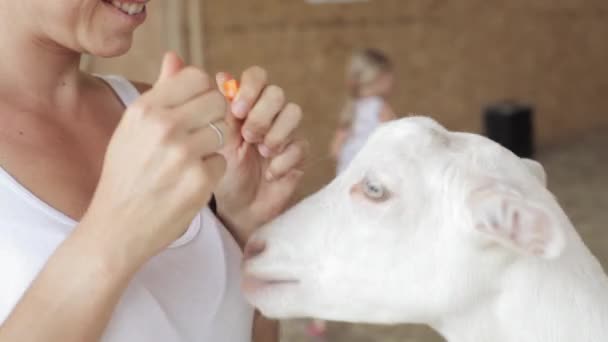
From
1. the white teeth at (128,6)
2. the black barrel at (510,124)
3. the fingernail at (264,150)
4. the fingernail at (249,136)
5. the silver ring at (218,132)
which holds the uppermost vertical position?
the white teeth at (128,6)

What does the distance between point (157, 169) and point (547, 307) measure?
1.66ft

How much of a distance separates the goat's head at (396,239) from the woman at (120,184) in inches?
2.6

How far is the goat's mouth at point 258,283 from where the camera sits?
1.10 metres

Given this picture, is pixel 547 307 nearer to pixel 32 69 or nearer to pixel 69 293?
pixel 69 293

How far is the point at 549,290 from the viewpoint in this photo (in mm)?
1025

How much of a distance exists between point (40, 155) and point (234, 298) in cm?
30

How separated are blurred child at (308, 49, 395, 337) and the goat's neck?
7.37ft

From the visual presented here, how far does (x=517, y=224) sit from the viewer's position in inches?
37.0

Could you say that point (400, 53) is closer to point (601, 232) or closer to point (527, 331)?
point (601, 232)

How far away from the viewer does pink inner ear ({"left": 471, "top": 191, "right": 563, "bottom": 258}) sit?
0.92 m

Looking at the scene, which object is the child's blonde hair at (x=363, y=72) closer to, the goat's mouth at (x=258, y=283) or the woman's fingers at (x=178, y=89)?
the goat's mouth at (x=258, y=283)

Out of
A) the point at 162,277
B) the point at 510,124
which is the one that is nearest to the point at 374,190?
the point at 162,277

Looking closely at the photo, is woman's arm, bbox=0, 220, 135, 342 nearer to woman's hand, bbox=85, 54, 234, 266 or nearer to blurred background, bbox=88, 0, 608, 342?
woman's hand, bbox=85, 54, 234, 266

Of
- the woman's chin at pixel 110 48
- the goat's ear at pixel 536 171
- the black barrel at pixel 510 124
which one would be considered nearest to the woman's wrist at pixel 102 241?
the woman's chin at pixel 110 48
